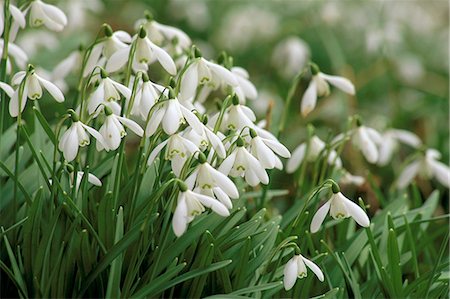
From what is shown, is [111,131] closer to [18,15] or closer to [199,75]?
[199,75]

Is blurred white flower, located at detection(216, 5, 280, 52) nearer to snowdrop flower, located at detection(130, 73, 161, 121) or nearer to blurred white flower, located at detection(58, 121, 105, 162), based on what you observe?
A: snowdrop flower, located at detection(130, 73, 161, 121)

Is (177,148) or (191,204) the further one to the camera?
(177,148)

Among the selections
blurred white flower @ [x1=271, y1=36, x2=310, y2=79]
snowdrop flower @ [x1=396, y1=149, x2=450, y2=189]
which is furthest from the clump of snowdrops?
blurred white flower @ [x1=271, y1=36, x2=310, y2=79]

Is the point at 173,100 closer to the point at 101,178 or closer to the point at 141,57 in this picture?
the point at 141,57

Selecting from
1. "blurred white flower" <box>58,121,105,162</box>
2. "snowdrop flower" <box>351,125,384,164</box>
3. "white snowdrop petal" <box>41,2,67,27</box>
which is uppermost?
"white snowdrop petal" <box>41,2,67,27</box>

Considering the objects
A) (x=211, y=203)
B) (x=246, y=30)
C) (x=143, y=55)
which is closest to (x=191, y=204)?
(x=211, y=203)
